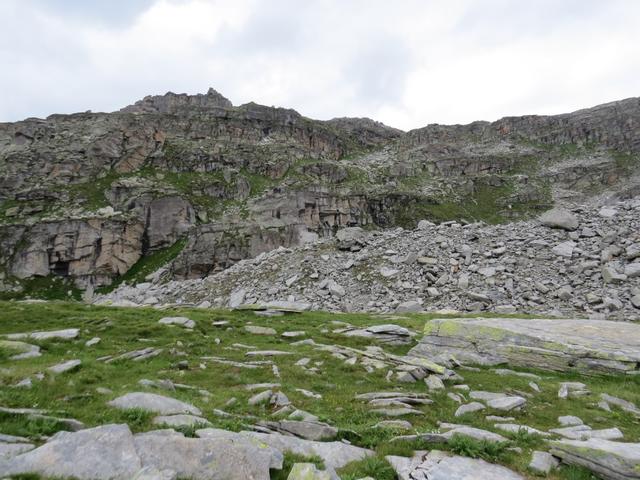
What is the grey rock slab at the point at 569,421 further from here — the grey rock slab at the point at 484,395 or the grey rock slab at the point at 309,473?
the grey rock slab at the point at 309,473

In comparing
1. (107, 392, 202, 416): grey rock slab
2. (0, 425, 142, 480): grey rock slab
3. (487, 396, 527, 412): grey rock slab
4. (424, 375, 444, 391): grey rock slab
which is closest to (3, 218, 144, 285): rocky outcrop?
(107, 392, 202, 416): grey rock slab

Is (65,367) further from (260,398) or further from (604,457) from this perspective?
(604,457)

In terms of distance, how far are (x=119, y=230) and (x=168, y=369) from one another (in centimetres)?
9749

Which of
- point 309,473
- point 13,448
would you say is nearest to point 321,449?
point 309,473

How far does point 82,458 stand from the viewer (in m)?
6.75

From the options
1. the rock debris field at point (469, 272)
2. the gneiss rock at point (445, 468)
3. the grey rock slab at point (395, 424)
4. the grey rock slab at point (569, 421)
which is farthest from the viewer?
the rock debris field at point (469, 272)

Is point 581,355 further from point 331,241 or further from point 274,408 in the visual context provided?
point 331,241

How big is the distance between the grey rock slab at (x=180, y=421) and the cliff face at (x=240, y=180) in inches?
3269

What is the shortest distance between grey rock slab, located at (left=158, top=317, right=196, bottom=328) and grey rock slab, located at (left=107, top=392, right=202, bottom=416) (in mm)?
14804

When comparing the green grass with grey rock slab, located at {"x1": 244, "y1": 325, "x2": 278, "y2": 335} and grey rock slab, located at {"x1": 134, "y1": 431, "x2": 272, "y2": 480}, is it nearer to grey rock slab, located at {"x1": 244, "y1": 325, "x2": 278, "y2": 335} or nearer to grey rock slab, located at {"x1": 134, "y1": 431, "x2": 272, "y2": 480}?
grey rock slab, located at {"x1": 244, "y1": 325, "x2": 278, "y2": 335}

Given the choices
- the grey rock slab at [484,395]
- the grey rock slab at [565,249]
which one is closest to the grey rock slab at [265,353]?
the grey rock slab at [484,395]

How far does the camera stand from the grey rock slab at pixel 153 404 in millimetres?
10227

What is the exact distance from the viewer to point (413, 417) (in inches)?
451

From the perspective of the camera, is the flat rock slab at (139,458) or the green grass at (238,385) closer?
the flat rock slab at (139,458)
